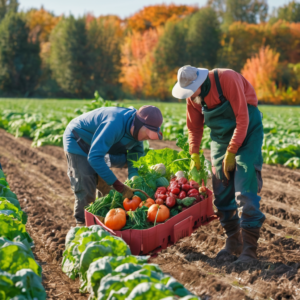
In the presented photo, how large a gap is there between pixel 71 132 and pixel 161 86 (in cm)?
4492

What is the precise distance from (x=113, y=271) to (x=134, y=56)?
174ft

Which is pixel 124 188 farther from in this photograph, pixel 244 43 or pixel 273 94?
pixel 244 43

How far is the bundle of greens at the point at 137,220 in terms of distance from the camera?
3397 mm

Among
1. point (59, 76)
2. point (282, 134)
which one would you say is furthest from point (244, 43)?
point (282, 134)

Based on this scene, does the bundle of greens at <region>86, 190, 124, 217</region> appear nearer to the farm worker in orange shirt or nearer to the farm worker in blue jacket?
the farm worker in blue jacket

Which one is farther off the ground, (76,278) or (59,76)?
(59,76)

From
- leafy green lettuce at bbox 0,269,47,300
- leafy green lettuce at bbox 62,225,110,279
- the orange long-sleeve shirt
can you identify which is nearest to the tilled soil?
leafy green lettuce at bbox 62,225,110,279

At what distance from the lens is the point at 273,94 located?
4234 cm

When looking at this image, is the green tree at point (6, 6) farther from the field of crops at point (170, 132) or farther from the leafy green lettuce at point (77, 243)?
the leafy green lettuce at point (77, 243)

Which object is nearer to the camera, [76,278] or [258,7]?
[76,278]

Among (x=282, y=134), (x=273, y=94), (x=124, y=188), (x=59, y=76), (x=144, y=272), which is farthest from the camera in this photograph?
(x=59, y=76)

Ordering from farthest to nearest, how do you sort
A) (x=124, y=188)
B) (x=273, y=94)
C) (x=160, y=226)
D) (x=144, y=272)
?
(x=273, y=94), (x=124, y=188), (x=160, y=226), (x=144, y=272)

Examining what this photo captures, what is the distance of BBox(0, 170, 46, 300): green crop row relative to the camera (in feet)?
7.29

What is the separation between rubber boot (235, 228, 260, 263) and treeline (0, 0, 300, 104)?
41974 millimetres
